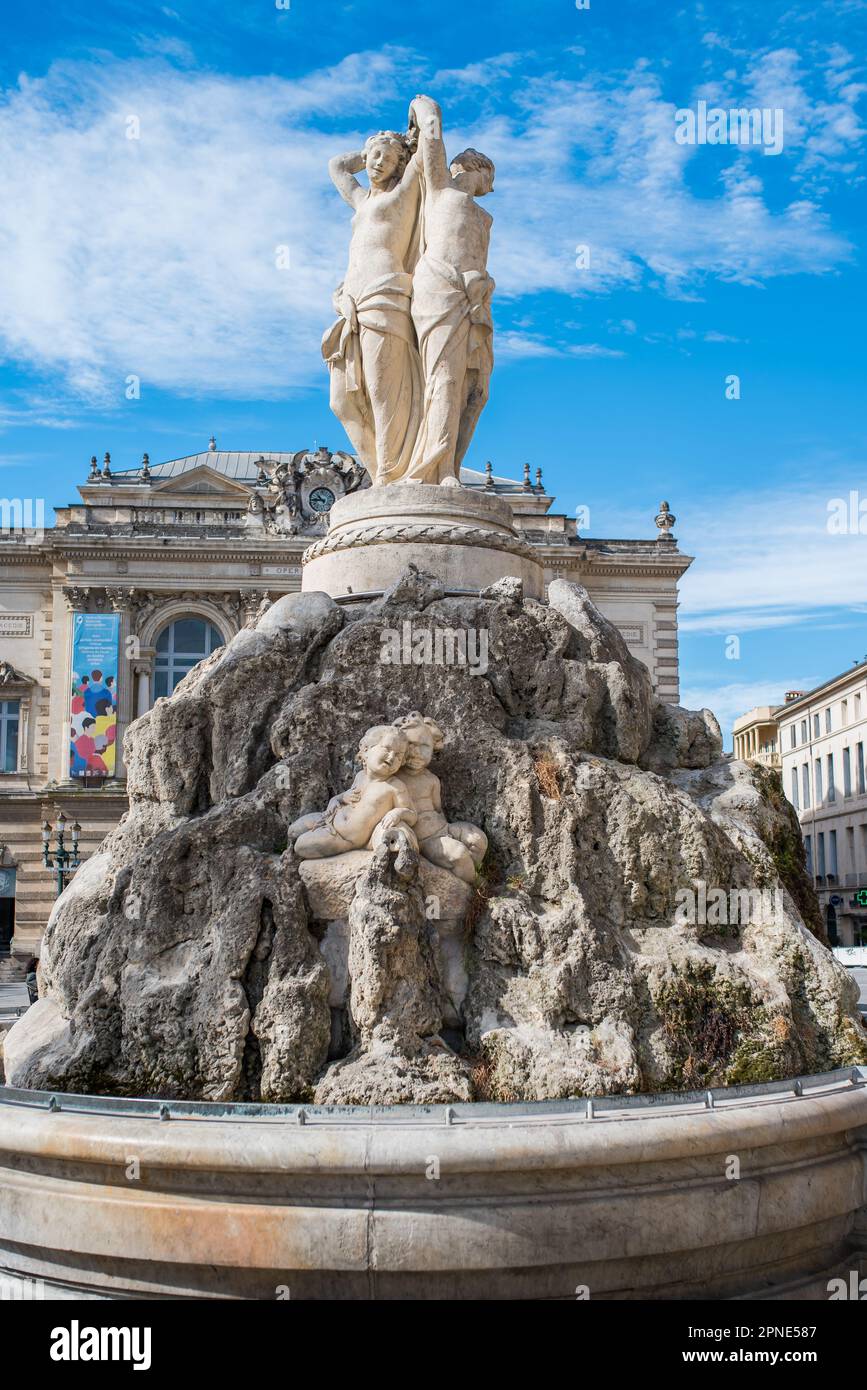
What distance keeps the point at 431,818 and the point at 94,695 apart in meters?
33.5

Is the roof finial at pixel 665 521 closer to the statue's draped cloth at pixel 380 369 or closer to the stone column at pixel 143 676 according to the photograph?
the stone column at pixel 143 676

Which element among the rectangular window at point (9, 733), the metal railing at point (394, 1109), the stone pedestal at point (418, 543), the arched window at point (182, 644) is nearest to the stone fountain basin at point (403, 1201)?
the metal railing at point (394, 1109)

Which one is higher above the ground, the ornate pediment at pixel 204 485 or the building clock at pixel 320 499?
the ornate pediment at pixel 204 485

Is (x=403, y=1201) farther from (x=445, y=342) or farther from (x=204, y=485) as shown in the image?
(x=204, y=485)

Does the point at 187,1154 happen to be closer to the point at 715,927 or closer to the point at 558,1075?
the point at 558,1075

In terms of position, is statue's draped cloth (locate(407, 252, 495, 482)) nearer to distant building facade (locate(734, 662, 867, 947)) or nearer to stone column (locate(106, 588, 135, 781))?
stone column (locate(106, 588, 135, 781))

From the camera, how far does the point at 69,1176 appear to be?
5211mm

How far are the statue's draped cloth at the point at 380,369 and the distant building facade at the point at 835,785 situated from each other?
147 ft

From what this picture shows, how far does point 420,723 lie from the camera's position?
7316mm

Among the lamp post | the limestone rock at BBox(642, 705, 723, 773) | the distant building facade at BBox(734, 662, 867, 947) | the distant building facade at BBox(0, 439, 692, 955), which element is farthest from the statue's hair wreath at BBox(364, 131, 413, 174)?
the distant building facade at BBox(734, 662, 867, 947)

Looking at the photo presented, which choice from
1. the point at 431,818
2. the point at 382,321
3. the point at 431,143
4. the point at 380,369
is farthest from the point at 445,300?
the point at 431,818

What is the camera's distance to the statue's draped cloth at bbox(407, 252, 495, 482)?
10.5 metres

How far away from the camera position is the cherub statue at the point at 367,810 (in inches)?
277

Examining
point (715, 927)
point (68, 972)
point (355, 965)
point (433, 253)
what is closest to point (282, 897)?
point (355, 965)
